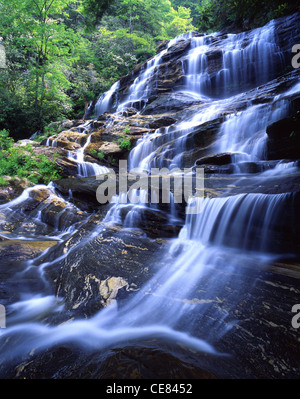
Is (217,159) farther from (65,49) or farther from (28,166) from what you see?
(65,49)

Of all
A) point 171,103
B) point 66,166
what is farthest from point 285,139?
point 171,103

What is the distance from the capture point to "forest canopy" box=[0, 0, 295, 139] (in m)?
12.1

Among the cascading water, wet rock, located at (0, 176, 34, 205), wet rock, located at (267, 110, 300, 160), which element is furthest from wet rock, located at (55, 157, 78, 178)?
wet rock, located at (267, 110, 300, 160)

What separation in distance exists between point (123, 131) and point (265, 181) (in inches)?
331

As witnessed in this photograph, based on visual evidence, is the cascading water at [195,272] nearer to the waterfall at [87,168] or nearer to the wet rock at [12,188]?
the wet rock at [12,188]

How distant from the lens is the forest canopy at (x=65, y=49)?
12.1 metres

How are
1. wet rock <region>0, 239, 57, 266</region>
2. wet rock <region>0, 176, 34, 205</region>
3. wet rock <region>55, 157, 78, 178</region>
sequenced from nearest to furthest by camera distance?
wet rock <region>0, 239, 57, 266</region> < wet rock <region>0, 176, 34, 205</region> < wet rock <region>55, 157, 78, 178</region>

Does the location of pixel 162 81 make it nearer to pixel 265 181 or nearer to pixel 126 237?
pixel 265 181

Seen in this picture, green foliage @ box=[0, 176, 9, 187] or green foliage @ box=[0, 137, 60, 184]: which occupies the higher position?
green foliage @ box=[0, 137, 60, 184]

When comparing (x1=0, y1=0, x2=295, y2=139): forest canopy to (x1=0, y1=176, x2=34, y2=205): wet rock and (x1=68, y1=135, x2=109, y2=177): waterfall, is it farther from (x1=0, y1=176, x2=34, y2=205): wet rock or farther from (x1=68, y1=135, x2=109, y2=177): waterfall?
(x1=0, y1=176, x2=34, y2=205): wet rock

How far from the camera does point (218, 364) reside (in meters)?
1.62

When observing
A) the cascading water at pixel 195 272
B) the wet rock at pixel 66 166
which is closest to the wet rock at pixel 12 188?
the cascading water at pixel 195 272

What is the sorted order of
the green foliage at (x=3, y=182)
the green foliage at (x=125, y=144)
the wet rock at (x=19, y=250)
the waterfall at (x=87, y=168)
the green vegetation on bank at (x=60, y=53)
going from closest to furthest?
the wet rock at (x=19, y=250) → the green foliage at (x=3, y=182) → the waterfall at (x=87, y=168) → the green foliage at (x=125, y=144) → the green vegetation on bank at (x=60, y=53)

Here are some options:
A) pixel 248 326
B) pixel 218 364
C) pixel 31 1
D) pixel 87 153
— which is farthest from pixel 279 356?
pixel 31 1
